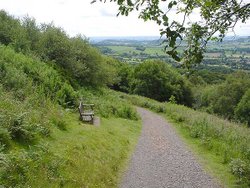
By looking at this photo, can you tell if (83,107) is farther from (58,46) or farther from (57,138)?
(58,46)

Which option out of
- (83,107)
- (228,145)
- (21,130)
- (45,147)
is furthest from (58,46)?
(45,147)

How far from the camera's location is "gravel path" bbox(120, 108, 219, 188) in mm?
12492

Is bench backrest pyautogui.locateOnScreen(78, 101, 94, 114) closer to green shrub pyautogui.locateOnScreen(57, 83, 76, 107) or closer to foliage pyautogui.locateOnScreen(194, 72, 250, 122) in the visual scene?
green shrub pyautogui.locateOnScreen(57, 83, 76, 107)

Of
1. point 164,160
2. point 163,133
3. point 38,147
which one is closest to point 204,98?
point 163,133

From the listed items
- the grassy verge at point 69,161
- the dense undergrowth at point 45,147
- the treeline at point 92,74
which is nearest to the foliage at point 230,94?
the treeline at point 92,74

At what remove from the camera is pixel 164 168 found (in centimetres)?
1435

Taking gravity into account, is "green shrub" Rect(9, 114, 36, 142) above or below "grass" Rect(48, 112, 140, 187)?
above

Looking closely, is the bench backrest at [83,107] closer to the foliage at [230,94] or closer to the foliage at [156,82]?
the foliage at [156,82]

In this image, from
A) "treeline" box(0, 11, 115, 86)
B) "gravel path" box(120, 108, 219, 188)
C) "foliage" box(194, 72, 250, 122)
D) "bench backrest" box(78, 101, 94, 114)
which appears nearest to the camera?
"gravel path" box(120, 108, 219, 188)

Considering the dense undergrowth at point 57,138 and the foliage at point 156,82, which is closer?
the dense undergrowth at point 57,138

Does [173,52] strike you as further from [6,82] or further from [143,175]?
[6,82]

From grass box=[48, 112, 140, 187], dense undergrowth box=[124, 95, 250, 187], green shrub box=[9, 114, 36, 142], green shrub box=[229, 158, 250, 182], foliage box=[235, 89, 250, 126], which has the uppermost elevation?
green shrub box=[9, 114, 36, 142]

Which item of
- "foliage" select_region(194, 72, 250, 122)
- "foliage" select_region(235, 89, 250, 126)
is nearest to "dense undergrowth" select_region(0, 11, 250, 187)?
"foliage" select_region(235, 89, 250, 126)

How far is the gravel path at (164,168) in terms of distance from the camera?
41.0 ft
